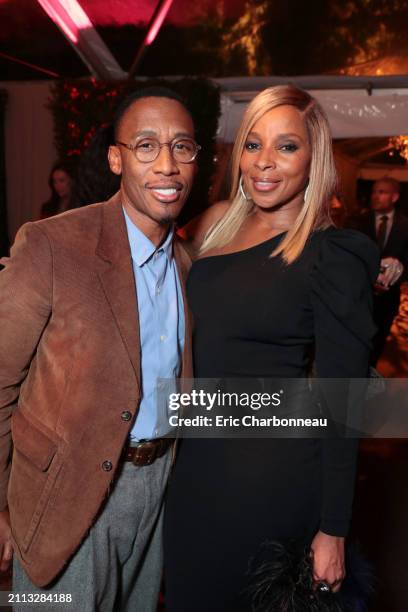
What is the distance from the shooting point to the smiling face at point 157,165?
1.30 meters

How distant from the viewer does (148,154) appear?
1.31m

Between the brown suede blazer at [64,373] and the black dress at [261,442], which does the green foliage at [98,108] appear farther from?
the brown suede blazer at [64,373]

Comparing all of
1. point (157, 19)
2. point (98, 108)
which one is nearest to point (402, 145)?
point (157, 19)

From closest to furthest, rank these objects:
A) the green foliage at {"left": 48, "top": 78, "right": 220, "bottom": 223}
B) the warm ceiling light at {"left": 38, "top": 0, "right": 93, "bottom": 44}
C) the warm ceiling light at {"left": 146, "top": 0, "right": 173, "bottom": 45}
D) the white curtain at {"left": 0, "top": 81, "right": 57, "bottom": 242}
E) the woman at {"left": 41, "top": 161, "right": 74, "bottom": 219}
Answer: the woman at {"left": 41, "top": 161, "right": 74, "bottom": 219}
the green foliage at {"left": 48, "top": 78, "right": 220, "bottom": 223}
the warm ceiling light at {"left": 38, "top": 0, "right": 93, "bottom": 44}
the white curtain at {"left": 0, "top": 81, "right": 57, "bottom": 242}
the warm ceiling light at {"left": 146, "top": 0, "right": 173, "bottom": 45}

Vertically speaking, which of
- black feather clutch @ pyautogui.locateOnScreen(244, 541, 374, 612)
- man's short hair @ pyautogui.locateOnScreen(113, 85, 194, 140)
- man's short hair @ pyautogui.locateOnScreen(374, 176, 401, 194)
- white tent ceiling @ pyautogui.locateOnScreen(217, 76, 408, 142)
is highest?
white tent ceiling @ pyautogui.locateOnScreen(217, 76, 408, 142)

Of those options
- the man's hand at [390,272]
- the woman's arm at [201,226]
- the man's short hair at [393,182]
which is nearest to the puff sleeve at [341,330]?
the woman's arm at [201,226]

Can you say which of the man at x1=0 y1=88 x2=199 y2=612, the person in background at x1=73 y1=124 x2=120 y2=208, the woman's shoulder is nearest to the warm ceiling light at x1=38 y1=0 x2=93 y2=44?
the person in background at x1=73 y1=124 x2=120 y2=208

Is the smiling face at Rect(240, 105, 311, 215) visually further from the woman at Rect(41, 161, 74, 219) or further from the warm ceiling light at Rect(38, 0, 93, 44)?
the warm ceiling light at Rect(38, 0, 93, 44)

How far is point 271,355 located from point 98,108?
364cm

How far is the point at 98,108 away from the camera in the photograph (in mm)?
4504

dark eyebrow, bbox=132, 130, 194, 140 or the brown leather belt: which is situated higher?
dark eyebrow, bbox=132, 130, 194, 140

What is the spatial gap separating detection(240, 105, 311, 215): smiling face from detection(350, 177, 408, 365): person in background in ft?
9.64

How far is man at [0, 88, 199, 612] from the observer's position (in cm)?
118

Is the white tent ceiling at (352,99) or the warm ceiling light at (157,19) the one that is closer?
the white tent ceiling at (352,99)
